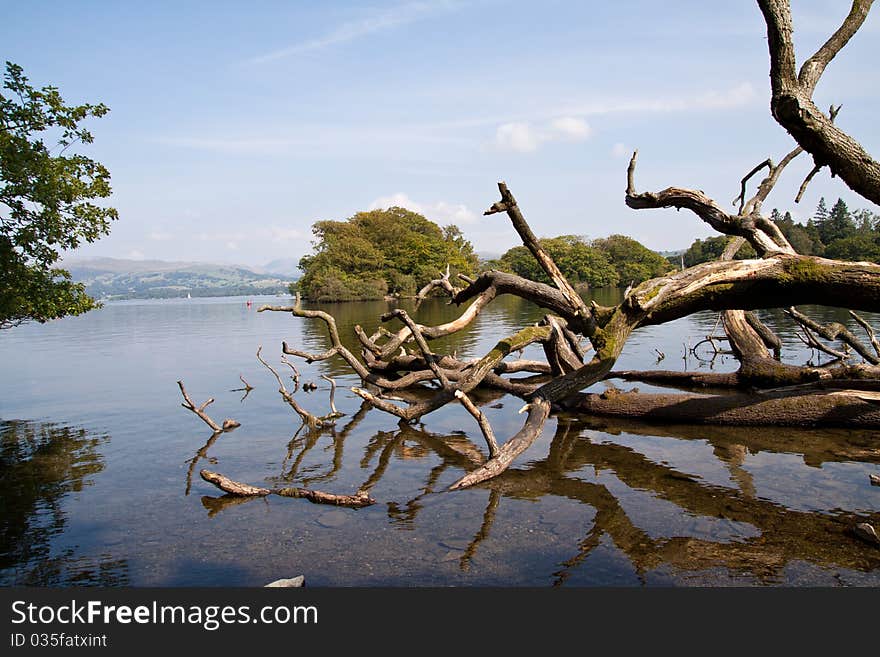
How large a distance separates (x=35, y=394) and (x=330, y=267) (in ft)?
248

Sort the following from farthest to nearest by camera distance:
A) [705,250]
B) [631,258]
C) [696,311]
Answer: [631,258], [705,250], [696,311]

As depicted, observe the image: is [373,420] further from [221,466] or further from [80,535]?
[80,535]

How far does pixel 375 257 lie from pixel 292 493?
91.2 meters

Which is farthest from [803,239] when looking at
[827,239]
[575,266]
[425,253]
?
[425,253]

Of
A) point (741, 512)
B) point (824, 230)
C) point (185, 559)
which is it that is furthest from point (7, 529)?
point (824, 230)

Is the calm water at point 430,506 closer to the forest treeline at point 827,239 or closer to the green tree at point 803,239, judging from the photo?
the forest treeline at point 827,239

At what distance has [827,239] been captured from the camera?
99062 millimetres

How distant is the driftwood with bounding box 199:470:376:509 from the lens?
9.08 m

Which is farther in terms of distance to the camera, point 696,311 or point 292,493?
point 696,311

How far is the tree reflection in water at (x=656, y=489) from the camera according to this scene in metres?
6.90

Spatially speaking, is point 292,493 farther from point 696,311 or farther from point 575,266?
point 575,266

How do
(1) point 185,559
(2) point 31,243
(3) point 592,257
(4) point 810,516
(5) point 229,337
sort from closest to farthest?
(1) point 185,559
(4) point 810,516
(2) point 31,243
(5) point 229,337
(3) point 592,257

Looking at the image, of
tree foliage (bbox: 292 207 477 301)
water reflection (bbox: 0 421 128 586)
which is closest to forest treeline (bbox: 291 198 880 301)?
tree foliage (bbox: 292 207 477 301)

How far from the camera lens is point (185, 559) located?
7.46 meters
